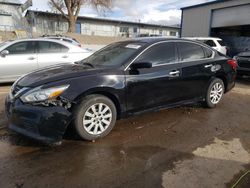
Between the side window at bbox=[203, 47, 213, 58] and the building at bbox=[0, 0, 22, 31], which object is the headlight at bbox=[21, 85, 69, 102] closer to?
the side window at bbox=[203, 47, 213, 58]

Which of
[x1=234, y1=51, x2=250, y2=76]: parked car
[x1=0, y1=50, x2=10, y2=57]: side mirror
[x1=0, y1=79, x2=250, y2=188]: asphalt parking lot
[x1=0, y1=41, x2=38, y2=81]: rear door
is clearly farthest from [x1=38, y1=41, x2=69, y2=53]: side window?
[x1=234, y1=51, x2=250, y2=76]: parked car

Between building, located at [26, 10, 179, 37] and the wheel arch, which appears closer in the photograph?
the wheel arch

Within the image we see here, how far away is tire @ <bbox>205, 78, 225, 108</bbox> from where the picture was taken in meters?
5.32

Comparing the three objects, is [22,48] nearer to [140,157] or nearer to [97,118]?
[97,118]

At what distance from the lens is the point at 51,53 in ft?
25.1

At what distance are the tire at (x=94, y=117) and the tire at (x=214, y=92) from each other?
2.51 meters

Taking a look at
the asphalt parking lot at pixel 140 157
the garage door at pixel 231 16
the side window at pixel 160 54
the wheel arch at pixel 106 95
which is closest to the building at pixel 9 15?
the garage door at pixel 231 16

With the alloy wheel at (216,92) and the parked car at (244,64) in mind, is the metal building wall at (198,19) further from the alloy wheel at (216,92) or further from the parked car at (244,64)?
the alloy wheel at (216,92)

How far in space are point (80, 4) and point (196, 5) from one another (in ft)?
63.4

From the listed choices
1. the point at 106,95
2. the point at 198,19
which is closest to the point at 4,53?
the point at 106,95

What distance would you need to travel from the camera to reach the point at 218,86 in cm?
548

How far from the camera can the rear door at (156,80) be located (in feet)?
13.1

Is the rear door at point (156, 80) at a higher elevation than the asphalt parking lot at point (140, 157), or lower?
higher

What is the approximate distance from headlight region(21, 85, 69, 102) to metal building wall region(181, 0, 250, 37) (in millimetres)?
17653
